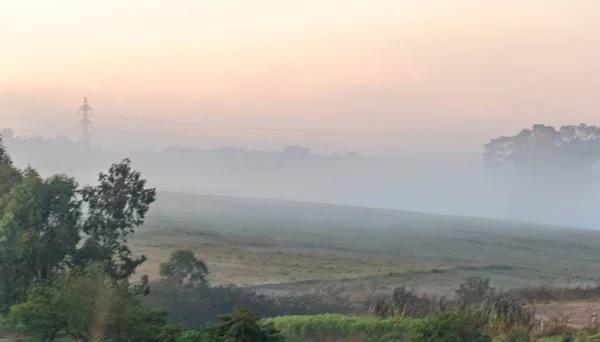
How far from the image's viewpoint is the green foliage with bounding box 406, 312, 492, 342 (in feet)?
37.8

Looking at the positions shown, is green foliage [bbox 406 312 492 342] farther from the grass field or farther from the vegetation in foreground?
the grass field

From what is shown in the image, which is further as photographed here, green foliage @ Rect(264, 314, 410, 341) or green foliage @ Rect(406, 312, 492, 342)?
green foliage @ Rect(264, 314, 410, 341)

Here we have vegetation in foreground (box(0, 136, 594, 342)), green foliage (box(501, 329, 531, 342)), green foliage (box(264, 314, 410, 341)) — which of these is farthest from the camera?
green foliage (box(264, 314, 410, 341))

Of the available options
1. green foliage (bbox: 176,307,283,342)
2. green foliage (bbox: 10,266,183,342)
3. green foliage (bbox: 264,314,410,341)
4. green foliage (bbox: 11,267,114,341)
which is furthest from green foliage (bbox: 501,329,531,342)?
green foliage (bbox: 11,267,114,341)

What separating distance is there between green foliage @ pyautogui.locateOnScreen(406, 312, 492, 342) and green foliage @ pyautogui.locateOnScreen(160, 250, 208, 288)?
590 inches

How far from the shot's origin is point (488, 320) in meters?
15.3

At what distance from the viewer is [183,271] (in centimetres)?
2578

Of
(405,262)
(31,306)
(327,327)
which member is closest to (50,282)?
(31,306)

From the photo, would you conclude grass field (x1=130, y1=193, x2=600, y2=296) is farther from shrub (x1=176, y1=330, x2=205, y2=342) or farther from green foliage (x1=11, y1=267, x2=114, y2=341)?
shrub (x1=176, y1=330, x2=205, y2=342)

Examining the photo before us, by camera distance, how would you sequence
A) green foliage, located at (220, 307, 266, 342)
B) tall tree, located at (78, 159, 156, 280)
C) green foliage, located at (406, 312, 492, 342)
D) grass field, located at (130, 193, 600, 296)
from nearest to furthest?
green foliage, located at (220, 307, 266, 342), green foliage, located at (406, 312, 492, 342), tall tree, located at (78, 159, 156, 280), grass field, located at (130, 193, 600, 296)

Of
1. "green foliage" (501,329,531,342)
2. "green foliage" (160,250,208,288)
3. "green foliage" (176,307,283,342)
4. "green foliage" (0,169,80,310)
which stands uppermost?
"green foliage" (0,169,80,310)

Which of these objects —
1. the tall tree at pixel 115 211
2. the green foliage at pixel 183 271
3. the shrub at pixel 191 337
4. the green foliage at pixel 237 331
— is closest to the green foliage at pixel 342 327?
the shrub at pixel 191 337

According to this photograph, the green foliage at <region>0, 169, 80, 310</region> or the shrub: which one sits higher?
the green foliage at <region>0, 169, 80, 310</region>

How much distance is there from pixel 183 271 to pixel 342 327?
1234 cm
